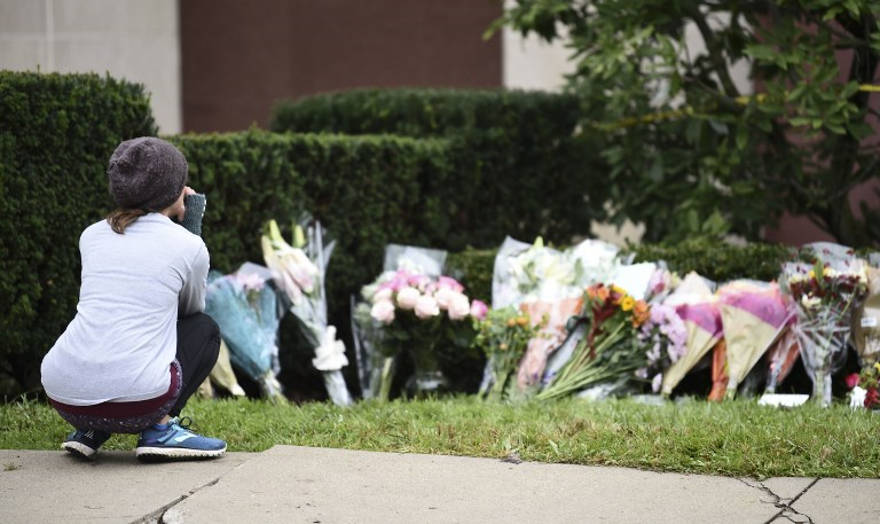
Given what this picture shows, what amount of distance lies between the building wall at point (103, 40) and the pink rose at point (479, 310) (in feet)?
16.4

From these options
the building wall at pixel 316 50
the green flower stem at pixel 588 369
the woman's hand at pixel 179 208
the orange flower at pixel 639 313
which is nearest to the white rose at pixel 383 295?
the green flower stem at pixel 588 369

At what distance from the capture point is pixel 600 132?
819 centimetres

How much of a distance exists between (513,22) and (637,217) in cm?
160

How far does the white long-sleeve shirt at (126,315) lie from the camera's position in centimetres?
379

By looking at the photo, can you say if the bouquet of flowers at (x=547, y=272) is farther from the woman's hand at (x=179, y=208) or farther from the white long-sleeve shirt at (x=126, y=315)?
the white long-sleeve shirt at (x=126, y=315)

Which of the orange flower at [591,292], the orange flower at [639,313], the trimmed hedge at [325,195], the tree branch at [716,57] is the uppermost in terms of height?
the tree branch at [716,57]

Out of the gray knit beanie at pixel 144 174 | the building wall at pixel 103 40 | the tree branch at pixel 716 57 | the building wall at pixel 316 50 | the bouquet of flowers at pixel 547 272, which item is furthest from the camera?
the building wall at pixel 316 50

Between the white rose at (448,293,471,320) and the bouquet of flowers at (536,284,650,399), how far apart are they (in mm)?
587

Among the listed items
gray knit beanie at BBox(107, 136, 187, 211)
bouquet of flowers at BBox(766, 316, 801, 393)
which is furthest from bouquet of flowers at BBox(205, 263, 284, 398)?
bouquet of flowers at BBox(766, 316, 801, 393)

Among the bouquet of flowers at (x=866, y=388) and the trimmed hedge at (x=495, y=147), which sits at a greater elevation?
the trimmed hedge at (x=495, y=147)

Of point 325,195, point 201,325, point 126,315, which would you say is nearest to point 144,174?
point 126,315

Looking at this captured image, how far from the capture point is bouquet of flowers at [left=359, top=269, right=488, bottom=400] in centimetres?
602

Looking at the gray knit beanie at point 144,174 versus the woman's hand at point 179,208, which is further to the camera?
the woman's hand at point 179,208

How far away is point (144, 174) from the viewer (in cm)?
391
